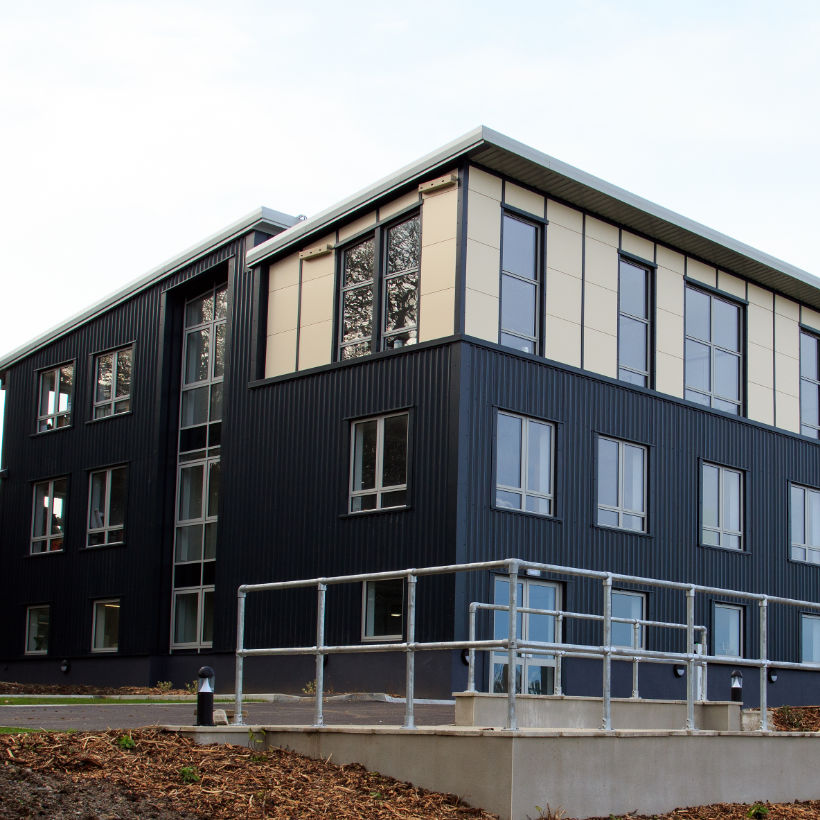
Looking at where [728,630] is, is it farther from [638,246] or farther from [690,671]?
[690,671]

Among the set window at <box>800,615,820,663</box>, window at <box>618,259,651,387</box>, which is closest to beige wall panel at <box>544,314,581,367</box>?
window at <box>618,259,651,387</box>

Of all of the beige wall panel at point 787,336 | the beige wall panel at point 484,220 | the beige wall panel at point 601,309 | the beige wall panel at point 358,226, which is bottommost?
the beige wall panel at point 601,309

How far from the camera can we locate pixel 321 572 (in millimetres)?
22094

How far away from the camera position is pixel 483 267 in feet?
69.7

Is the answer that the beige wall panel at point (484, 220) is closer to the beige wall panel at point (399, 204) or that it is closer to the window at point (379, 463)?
the beige wall panel at point (399, 204)

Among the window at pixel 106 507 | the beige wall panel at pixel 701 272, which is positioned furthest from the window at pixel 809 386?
the window at pixel 106 507

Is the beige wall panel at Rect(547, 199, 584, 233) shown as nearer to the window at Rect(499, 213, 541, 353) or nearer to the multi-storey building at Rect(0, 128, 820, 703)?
the multi-storey building at Rect(0, 128, 820, 703)

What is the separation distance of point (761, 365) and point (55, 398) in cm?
1684

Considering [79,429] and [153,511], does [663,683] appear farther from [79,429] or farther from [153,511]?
[79,429]

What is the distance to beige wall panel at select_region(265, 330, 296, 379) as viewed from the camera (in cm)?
2398

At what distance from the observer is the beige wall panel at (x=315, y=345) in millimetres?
23219

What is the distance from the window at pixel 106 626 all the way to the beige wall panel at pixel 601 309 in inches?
484

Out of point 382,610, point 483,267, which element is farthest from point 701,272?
point 382,610

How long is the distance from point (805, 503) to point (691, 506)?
14.0ft
